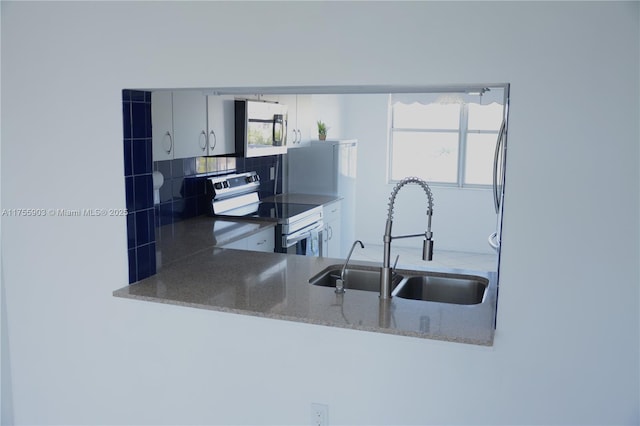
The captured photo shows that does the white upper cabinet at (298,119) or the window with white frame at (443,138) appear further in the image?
the window with white frame at (443,138)

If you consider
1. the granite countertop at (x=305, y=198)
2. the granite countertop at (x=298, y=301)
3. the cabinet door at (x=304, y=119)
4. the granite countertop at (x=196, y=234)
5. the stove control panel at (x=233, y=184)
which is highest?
the cabinet door at (x=304, y=119)

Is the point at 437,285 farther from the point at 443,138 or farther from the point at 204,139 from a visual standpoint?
the point at 443,138

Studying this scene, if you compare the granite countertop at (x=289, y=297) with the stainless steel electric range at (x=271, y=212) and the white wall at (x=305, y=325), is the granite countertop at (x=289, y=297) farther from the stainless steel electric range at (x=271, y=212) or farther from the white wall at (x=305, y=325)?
the stainless steel electric range at (x=271, y=212)

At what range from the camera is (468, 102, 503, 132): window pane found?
7.43 meters

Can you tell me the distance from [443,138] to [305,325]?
5.84 meters

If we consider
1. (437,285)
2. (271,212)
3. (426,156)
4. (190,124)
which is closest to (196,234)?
(190,124)

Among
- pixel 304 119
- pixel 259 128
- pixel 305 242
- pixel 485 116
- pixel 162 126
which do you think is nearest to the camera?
pixel 162 126

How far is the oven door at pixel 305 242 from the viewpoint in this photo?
4352mm

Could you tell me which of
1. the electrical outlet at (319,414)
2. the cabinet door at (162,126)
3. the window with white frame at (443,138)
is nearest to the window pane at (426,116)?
the window with white frame at (443,138)

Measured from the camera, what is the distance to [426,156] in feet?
25.6

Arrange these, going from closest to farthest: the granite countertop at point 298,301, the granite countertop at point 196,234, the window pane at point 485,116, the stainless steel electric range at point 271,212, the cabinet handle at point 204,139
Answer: the granite countertop at point 298,301, the granite countertop at point 196,234, the cabinet handle at point 204,139, the stainless steel electric range at point 271,212, the window pane at point 485,116

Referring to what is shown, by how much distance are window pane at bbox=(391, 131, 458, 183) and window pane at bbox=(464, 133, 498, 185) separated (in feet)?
0.56

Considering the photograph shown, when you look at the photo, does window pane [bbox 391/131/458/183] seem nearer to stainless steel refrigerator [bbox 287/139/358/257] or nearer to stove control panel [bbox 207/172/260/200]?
stainless steel refrigerator [bbox 287/139/358/257]

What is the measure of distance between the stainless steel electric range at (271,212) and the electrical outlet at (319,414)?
2.04 m
